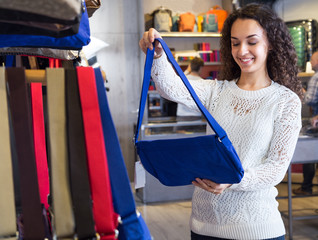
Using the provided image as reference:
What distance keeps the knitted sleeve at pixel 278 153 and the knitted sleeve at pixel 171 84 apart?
32 centimetres

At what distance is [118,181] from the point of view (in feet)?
2.30

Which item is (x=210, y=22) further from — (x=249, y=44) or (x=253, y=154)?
(x=253, y=154)

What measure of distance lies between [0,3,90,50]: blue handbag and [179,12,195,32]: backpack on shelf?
4879 millimetres

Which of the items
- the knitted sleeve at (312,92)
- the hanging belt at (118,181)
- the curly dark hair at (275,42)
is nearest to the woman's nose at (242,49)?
the curly dark hair at (275,42)

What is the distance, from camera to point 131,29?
5.99 m

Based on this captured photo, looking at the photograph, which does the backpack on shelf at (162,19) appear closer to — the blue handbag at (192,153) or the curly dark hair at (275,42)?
the curly dark hair at (275,42)

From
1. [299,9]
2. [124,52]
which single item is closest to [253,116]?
[124,52]

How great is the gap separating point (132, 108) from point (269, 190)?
4.63 meters

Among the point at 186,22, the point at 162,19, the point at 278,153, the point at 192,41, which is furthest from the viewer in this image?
the point at 192,41

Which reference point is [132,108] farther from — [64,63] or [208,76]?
[64,63]

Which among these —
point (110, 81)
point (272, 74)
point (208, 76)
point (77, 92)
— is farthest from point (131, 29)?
point (77, 92)

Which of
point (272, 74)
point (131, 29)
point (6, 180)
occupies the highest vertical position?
point (131, 29)

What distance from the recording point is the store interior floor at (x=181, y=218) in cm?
382

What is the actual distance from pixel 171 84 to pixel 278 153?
0.48m
